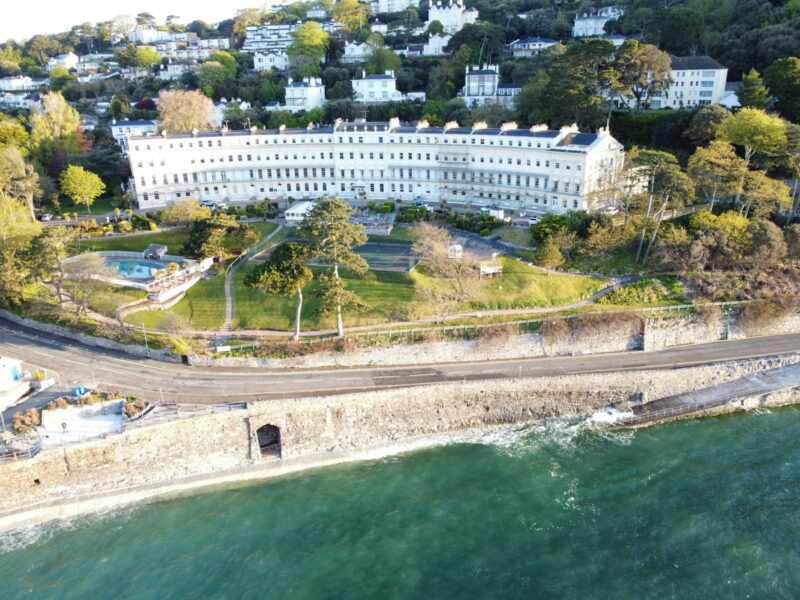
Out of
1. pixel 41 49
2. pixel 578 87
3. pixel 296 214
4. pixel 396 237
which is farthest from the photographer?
pixel 41 49

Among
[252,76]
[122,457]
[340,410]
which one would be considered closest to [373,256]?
[340,410]

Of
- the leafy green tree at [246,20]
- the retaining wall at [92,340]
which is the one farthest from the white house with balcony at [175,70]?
the retaining wall at [92,340]

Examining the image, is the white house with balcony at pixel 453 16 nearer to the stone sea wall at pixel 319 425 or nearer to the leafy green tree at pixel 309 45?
the leafy green tree at pixel 309 45

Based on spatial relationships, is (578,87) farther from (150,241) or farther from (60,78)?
(60,78)

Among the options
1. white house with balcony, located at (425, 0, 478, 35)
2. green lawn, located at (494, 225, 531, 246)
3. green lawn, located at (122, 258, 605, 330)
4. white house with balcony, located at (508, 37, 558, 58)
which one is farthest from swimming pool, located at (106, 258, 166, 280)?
white house with balcony, located at (425, 0, 478, 35)

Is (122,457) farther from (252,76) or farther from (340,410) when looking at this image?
(252,76)

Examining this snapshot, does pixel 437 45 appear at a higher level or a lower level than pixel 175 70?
higher

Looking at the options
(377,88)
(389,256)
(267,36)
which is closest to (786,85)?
(389,256)
